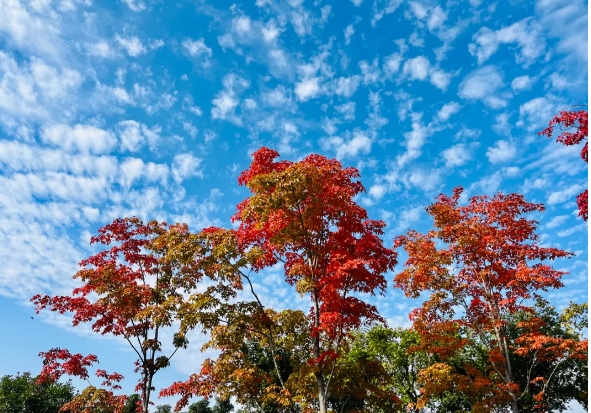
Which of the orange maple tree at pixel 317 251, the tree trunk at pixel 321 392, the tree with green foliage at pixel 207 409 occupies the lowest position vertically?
the tree trunk at pixel 321 392

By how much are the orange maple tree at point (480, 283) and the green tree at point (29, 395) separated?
3269 centimetres

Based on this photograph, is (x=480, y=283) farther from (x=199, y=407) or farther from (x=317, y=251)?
(x=199, y=407)

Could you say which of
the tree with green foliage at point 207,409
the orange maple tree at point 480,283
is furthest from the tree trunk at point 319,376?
the tree with green foliage at point 207,409

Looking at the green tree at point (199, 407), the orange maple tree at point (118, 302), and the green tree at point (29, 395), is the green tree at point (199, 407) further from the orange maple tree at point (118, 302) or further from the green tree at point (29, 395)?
the orange maple tree at point (118, 302)

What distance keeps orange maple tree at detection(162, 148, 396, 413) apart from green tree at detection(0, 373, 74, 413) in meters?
31.8

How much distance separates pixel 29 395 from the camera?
118 feet

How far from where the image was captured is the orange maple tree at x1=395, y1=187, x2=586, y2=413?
1422cm

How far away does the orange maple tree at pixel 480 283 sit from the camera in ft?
46.6

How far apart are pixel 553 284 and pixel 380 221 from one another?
6.79 meters

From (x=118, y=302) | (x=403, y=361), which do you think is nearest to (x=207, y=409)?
(x=403, y=361)

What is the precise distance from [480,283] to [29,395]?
1508 inches

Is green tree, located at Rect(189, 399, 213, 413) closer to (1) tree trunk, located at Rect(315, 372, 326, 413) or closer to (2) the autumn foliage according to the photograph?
(2) the autumn foliage

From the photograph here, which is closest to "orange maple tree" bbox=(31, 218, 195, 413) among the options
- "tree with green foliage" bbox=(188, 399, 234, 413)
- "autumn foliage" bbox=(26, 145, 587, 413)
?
"autumn foliage" bbox=(26, 145, 587, 413)

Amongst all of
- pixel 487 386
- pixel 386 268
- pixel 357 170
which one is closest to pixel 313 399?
pixel 386 268
